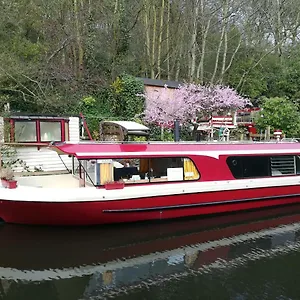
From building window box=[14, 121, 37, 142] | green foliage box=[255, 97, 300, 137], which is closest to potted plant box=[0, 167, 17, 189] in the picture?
building window box=[14, 121, 37, 142]

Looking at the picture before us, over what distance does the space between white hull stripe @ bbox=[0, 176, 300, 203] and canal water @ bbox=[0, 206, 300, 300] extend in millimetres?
801

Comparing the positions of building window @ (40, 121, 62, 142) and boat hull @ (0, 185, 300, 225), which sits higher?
building window @ (40, 121, 62, 142)

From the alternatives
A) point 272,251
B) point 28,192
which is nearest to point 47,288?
point 28,192

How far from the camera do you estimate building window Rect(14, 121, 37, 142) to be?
40.1 ft

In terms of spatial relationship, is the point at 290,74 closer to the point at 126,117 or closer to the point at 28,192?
the point at 126,117

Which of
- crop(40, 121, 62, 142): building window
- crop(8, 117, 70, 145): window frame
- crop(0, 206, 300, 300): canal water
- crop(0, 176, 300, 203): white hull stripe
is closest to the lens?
crop(0, 206, 300, 300): canal water

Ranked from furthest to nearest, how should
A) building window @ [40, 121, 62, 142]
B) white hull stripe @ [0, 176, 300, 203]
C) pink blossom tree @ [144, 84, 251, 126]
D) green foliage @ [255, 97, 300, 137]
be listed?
pink blossom tree @ [144, 84, 251, 126]
green foliage @ [255, 97, 300, 137]
building window @ [40, 121, 62, 142]
white hull stripe @ [0, 176, 300, 203]

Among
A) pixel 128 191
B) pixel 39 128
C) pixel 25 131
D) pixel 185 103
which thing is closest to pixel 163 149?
pixel 128 191

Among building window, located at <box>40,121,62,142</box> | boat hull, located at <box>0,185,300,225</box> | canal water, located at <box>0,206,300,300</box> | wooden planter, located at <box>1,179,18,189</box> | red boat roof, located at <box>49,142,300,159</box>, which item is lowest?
canal water, located at <box>0,206,300,300</box>

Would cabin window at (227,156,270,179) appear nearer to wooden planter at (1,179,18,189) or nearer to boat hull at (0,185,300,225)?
boat hull at (0,185,300,225)

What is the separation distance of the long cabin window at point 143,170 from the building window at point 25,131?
4.98 m

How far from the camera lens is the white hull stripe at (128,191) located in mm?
7391

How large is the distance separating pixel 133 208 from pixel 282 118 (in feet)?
42.2

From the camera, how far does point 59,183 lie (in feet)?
29.1
